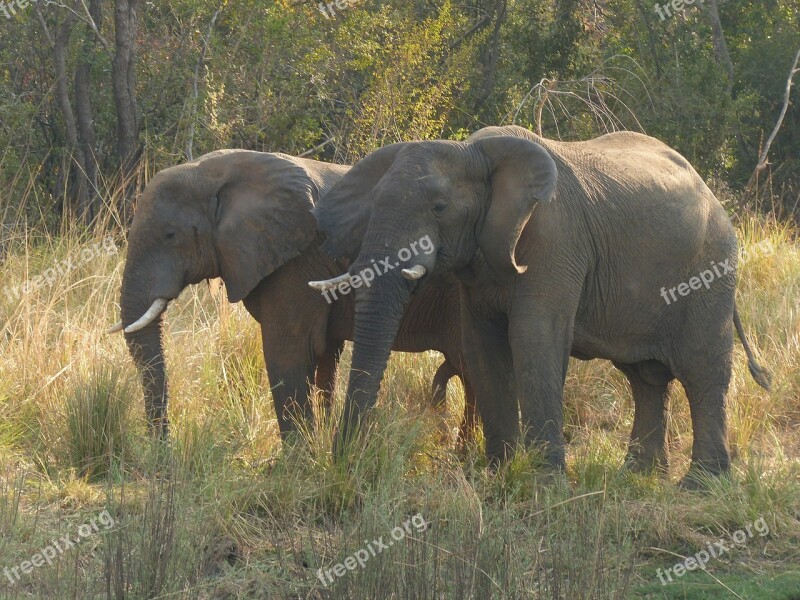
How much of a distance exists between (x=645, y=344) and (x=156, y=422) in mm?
2847

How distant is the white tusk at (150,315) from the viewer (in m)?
7.78

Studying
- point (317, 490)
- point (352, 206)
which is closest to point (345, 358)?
point (352, 206)

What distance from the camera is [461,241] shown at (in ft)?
22.3

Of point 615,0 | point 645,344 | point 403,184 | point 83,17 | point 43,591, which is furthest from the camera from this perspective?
point 615,0

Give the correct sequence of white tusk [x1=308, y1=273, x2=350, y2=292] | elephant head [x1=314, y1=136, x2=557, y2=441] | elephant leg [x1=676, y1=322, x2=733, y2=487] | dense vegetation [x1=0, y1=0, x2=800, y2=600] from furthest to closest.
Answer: elephant leg [x1=676, y1=322, x2=733, y2=487]
white tusk [x1=308, y1=273, x2=350, y2=292]
elephant head [x1=314, y1=136, x2=557, y2=441]
dense vegetation [x1=0, y1=0, x2=800, y2=600]

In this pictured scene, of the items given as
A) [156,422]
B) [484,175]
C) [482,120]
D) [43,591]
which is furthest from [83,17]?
[43,591]

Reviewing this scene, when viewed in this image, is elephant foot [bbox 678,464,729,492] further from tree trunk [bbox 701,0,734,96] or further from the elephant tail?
tree trunk [bbox 701,0,734,96]

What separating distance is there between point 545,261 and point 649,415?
171cm

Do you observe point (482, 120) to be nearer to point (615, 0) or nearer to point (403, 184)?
point (615, 0)

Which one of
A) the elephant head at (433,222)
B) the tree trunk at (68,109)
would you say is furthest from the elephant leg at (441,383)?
the tree trunk at (68,109)

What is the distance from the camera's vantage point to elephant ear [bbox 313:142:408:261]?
7.01 meters

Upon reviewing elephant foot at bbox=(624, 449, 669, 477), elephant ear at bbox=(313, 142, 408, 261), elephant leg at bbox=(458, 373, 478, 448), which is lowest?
elephant foot at bbox=(624, 449, 669, 477)

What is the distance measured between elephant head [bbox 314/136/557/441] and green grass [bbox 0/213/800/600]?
0.46 m

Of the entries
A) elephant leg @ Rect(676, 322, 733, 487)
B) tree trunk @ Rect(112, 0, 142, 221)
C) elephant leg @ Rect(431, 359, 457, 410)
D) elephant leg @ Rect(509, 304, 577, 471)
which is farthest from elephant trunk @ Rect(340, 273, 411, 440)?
tree trunk @ Rect(112, 0, 142, 221)
